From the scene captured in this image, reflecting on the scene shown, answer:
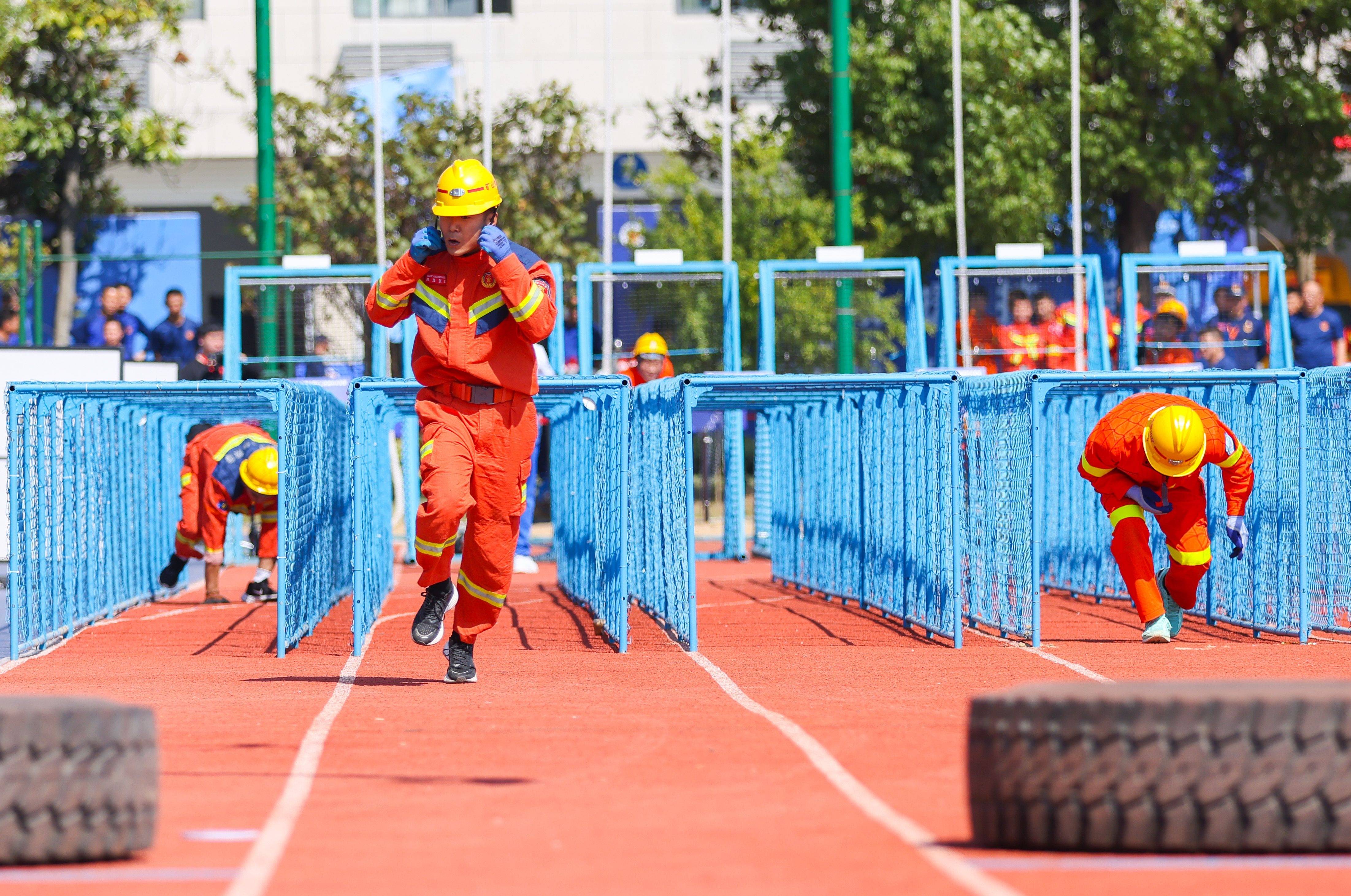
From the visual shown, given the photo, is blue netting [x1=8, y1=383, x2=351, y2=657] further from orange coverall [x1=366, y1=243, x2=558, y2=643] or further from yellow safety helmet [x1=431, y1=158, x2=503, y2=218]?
yellow safety helmet [x1=431, y1=158, x2=503, y2=218]

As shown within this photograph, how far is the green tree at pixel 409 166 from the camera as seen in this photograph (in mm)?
26000

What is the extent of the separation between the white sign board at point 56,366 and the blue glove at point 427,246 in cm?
615

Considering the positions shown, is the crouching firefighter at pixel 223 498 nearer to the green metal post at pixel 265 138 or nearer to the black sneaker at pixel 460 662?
the green metal post at pixel 265 138

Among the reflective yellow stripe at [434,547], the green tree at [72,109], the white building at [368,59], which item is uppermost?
the white building at [368,59]

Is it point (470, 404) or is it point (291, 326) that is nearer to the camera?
point (470, 404)

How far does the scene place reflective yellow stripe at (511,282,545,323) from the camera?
30.8 ft

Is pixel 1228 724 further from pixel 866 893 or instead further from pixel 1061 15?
pixel 1061 15

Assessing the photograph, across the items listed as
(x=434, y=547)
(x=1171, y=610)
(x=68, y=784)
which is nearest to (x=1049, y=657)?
(x=1171, y=610)

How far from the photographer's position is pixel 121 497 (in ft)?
47.0

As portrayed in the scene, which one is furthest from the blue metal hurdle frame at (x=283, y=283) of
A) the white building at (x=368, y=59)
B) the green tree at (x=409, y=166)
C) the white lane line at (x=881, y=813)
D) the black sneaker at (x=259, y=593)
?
the white building at (x=368, y=59)

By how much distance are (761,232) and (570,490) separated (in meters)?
9.97

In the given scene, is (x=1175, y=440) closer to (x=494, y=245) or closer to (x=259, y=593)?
(x=494, y=245)

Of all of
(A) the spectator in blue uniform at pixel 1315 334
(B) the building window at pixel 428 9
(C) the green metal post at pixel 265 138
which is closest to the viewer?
(A) the spectator in blue uniform at pixel 1315 334

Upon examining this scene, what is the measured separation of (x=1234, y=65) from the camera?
23.3 meters
